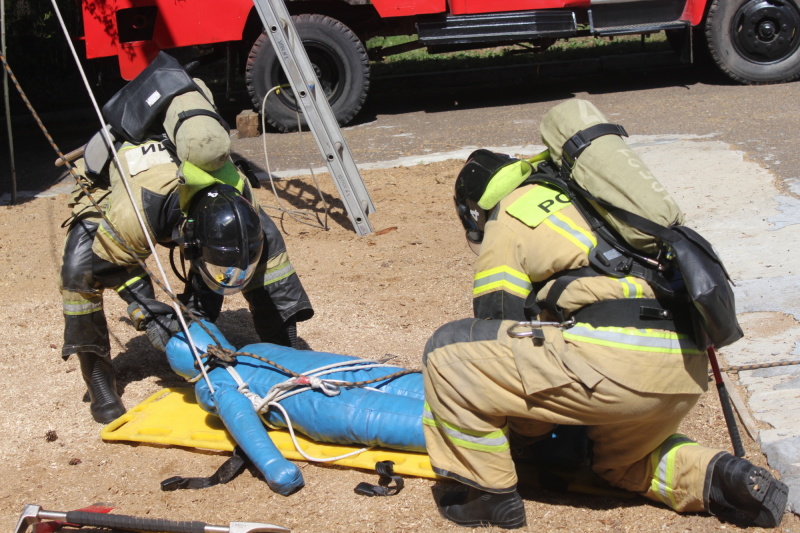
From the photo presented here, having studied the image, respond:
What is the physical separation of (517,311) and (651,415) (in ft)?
1.75

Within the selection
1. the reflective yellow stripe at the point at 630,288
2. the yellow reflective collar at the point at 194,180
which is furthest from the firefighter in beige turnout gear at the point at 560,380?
the yellow reflective collar at the point at 194,180

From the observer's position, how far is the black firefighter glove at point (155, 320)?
4.06m

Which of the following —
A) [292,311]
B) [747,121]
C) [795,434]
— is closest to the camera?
[795,434]

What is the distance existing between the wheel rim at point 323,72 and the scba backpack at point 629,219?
21.0ft

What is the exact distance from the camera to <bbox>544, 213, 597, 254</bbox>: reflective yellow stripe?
274cm

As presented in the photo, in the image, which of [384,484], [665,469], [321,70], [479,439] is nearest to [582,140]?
[479,439]

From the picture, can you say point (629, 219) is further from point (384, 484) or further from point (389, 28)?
point (389, 28)

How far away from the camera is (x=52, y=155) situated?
916 centimetres

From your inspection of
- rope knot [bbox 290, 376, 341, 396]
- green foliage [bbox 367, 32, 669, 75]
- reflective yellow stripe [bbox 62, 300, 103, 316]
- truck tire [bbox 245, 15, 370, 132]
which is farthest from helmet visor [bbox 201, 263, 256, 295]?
green foliage [bbox 367, 32, 669, 75]

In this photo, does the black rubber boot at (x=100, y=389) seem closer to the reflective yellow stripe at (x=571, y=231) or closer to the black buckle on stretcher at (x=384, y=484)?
the black buckle on stretcher at (x=384, y=484)

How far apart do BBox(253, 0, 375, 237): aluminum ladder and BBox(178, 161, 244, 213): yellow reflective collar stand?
247 centimetres

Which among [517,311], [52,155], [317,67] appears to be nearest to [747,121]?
[317,67]

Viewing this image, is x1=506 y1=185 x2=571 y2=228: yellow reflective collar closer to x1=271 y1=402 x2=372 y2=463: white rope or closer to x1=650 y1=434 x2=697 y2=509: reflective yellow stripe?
x1=650 y1=434 x2=697 y2=509: reflective yellow stripe

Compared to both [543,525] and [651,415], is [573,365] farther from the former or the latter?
[543,525]
